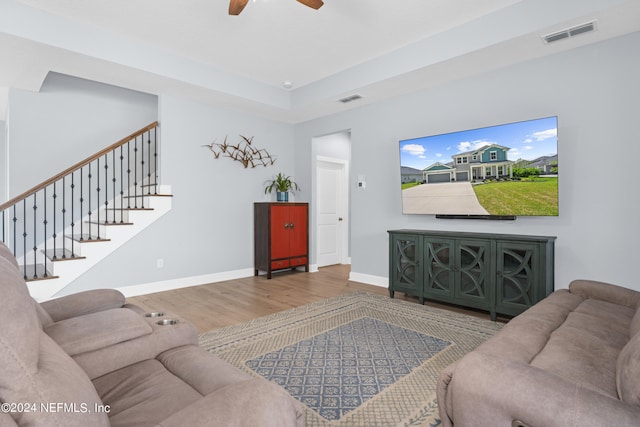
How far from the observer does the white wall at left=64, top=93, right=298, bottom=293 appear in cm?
450

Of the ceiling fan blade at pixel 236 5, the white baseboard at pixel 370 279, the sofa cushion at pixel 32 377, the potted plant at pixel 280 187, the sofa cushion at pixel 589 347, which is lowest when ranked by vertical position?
the white baseboard at pixel 370 279

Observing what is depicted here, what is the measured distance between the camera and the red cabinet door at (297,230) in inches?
Result: 223

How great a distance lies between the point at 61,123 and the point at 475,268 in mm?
5820

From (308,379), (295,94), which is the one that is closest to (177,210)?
(295,94)

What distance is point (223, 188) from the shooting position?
5.30 m

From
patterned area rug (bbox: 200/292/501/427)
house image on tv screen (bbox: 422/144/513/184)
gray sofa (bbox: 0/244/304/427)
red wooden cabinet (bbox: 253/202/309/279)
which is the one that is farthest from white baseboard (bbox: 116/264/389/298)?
gray sofa (bbox: 0/244/304/427)

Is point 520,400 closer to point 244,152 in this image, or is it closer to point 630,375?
Answer: point 630,375

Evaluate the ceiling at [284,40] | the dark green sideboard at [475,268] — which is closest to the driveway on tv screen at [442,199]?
the dark green sideboard at [475,268]

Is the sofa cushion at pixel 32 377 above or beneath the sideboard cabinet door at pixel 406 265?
above

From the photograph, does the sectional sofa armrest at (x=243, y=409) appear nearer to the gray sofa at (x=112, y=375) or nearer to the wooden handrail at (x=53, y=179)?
the gray sofa at (x=112, y=375)

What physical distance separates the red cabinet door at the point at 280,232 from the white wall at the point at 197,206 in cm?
45

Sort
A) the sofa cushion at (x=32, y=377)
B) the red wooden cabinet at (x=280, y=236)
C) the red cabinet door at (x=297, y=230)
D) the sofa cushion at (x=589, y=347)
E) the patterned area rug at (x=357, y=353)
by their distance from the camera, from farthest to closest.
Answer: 1. the red cabinet door at (x=297, y=230)
2. the red wooden cabinet at (x=280, y=236)
3. the patterned area rug at (x=357, y=353)
4. the sofa cushion at (x=589, y=347)
5. the sofa cushion at (x=32, y=377)

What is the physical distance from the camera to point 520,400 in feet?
3.75

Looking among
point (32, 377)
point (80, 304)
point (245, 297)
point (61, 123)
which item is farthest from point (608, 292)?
point (61, 123)
